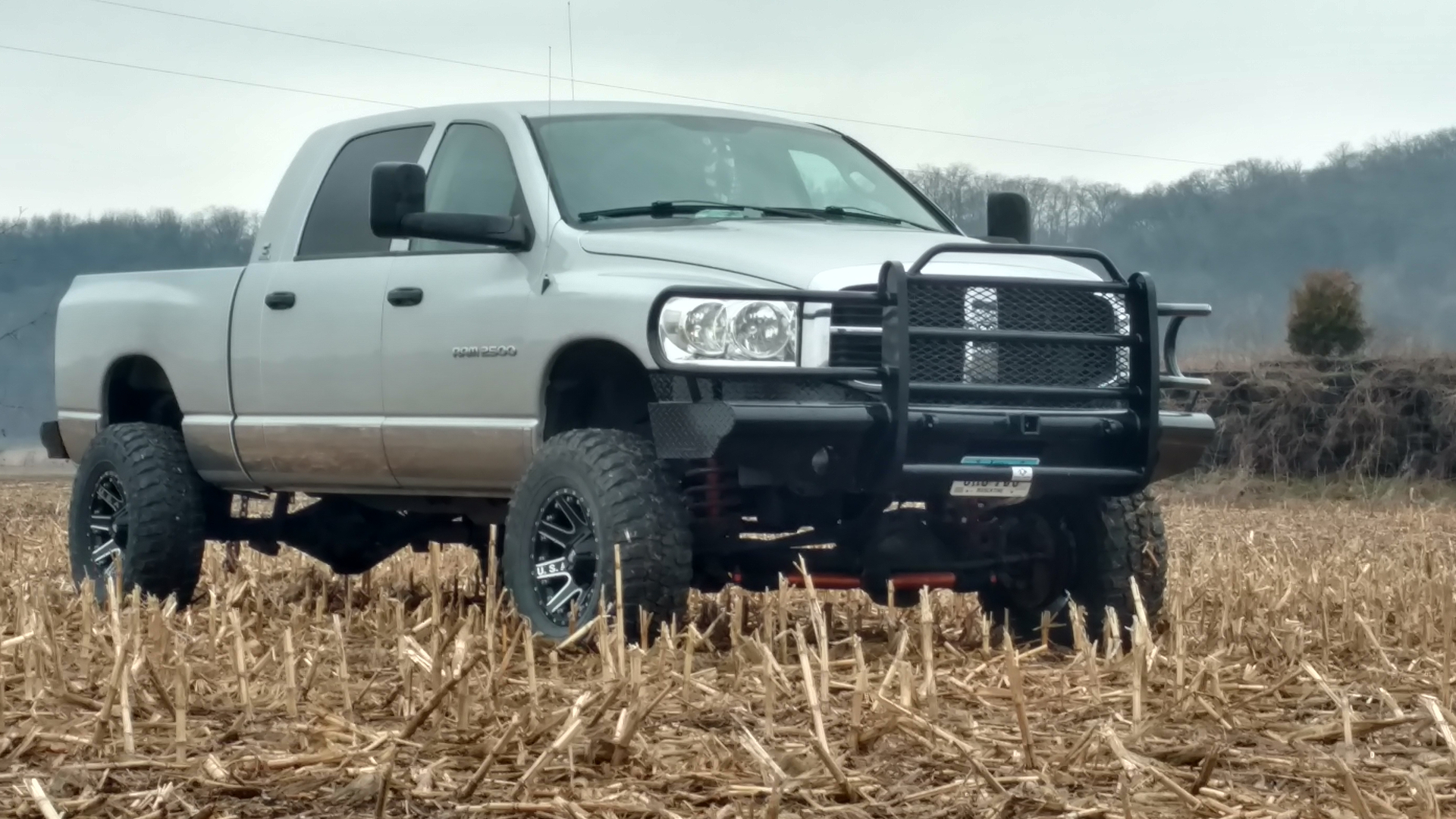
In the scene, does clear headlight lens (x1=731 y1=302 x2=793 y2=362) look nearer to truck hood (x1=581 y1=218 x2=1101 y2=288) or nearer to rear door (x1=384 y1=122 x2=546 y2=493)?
truck hood (x1=581 y1=218 x2=1101 y2=288)

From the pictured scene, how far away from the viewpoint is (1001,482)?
250 inches

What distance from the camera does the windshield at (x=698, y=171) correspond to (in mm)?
7234

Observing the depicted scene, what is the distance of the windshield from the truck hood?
249mm

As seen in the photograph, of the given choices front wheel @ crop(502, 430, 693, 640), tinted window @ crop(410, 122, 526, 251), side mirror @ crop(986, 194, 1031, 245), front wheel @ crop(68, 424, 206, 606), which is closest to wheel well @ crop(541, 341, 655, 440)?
front wheel @ crop(502, 430, 693, 640)

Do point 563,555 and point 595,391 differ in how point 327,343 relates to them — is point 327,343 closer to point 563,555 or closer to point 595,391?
point 595,391

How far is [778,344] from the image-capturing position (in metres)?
6.21

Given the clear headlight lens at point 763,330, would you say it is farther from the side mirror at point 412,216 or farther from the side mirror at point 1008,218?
the side mirror at point 1008,218

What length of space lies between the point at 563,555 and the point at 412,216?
3.95ft

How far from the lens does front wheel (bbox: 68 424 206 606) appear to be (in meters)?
8.46

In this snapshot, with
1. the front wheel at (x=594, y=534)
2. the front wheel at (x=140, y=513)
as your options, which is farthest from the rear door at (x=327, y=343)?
the front wheel at (x=594, y=534)

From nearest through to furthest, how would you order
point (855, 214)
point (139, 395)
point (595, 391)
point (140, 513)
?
point (595, 391), point (855, 214), point (140, 513), point (139, 395)

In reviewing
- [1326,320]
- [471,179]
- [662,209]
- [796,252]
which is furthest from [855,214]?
[1326,320]

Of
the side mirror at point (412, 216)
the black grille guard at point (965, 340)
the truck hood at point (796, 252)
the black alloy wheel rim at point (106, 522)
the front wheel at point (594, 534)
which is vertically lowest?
the black alloy wheel rim at point (106, 522)

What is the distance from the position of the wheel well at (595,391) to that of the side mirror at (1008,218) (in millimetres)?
2027
